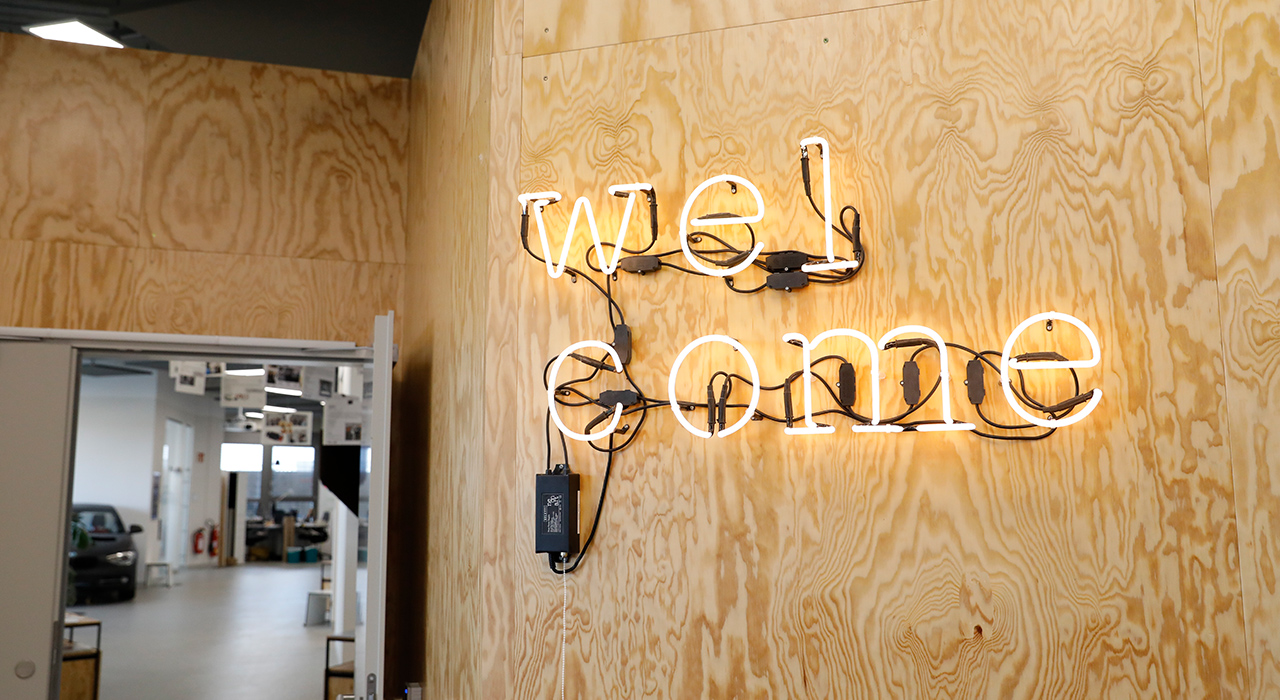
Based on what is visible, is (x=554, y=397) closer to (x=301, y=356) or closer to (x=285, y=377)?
(x=301, y=356)

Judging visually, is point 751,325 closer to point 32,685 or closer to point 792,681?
point 792,681

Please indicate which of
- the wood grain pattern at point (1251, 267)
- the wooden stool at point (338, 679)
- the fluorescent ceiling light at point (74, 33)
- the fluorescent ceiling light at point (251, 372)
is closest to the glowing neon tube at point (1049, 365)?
the wood grain pattern at point (1251, 267)

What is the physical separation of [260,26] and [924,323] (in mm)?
3301

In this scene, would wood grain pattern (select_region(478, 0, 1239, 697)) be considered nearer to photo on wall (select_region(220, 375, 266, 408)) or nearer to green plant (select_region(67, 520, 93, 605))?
photo on wall (select_region(220, 375, 266, 408))

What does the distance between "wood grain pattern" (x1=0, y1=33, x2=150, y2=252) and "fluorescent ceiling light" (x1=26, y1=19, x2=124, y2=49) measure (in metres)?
0.04

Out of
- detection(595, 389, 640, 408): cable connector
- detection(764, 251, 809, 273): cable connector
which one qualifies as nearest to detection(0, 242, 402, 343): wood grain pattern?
detection(595, 389, 640, 408): cable connector

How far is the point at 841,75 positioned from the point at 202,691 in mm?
3881

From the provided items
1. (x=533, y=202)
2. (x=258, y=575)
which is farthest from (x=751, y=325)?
(x=258, y=575)

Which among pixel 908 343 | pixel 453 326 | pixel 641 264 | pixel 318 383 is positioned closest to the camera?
pixel 908 343

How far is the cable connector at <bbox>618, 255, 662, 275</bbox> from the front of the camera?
2.25 metres

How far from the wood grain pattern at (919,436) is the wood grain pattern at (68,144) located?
8.41 ft

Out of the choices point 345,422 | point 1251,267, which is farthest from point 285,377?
point 1251,267

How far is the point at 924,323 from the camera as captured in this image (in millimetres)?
2090

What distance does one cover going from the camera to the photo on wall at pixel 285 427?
429cm
